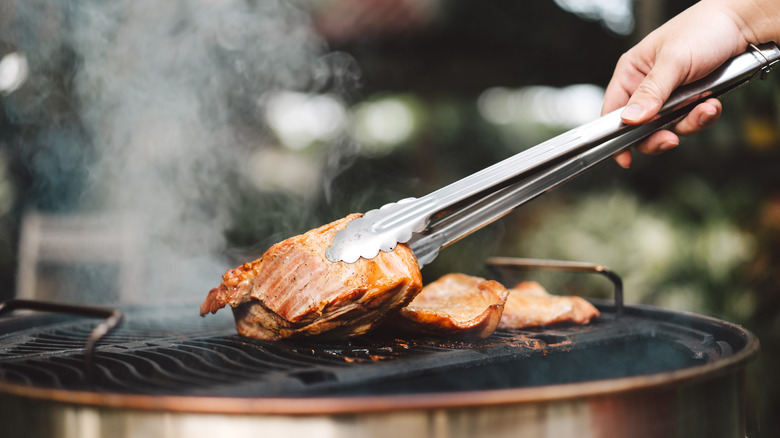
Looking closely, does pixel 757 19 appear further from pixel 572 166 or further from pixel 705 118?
pixel 572 166

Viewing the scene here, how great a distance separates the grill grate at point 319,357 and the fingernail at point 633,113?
86 centimetres

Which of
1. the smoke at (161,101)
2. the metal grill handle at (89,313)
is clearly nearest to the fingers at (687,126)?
the metal grill handle at (89,313)

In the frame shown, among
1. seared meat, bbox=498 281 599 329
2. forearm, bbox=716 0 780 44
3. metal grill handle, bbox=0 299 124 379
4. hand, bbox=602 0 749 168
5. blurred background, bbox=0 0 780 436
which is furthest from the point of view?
blurred background, bbox=0 0 780 436

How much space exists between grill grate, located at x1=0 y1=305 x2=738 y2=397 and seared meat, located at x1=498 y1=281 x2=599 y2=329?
0.20ft

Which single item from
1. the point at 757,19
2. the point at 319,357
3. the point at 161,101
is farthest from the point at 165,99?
the point at 757,19

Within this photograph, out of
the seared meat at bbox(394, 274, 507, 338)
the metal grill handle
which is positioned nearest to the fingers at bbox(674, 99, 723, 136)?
the seared meat at bbox(394, 274, 507, 338)

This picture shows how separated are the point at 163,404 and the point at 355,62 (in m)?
7.81

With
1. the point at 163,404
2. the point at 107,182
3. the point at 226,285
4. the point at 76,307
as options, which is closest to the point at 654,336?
the point at 226,285

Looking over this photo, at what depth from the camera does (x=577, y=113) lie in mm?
8938

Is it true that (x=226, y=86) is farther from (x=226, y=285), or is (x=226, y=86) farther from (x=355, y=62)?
(x=226, y=285)

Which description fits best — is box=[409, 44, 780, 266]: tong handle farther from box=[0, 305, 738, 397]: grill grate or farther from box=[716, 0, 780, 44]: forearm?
box=[0, 305, 738, 397]: grill grate

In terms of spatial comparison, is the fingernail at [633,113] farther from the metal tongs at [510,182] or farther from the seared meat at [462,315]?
the seared meat at [462,315]

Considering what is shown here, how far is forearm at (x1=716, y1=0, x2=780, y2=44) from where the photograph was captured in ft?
7.36

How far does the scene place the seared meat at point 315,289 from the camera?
Result: 5.95 ft
